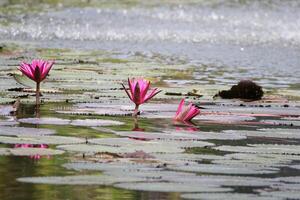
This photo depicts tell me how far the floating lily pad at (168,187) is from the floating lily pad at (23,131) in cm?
100

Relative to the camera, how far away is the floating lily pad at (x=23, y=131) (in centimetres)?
391

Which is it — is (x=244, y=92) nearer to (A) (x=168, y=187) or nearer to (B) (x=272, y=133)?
(B) (x=272, y=133)

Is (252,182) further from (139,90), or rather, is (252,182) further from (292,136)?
(139,90)

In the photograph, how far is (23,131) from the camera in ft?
12.9

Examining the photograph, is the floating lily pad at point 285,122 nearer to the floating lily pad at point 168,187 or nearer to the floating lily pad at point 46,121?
the floating lily pad at point 46,121

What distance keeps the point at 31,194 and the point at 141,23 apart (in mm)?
12563

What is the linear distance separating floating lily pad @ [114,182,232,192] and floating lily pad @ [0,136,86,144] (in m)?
0.77

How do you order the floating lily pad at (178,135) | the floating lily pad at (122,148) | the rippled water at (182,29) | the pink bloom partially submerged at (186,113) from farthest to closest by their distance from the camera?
1. the rippled water at (182,29)
2. the pink bloom partially submerged at (186,113)
3. the floating lily pad at (178,135)
4. the floating lily pad at (122,148)

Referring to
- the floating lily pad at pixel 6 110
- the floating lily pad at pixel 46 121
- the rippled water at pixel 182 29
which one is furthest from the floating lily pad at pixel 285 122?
the rippled water at pixel 182 29

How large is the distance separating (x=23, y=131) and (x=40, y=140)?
0.75ft

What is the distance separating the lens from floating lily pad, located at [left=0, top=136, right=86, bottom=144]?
367 cm

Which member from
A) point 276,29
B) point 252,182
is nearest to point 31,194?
point 252,182

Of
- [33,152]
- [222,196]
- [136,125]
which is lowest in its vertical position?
[222,196]

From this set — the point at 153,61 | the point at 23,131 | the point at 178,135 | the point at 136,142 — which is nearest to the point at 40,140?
the point at 23,131
